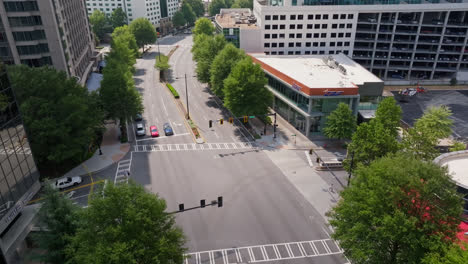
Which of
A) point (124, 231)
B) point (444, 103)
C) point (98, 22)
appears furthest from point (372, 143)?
point (98, 22)

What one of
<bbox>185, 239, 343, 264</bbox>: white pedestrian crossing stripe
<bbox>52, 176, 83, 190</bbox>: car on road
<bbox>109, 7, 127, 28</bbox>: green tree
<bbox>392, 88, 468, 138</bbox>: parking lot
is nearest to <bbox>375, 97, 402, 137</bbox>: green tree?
<bbox>185, 239, 343, 264</bbox>: white pedestrian crossing stripe

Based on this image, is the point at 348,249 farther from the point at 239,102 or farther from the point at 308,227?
the point at 239,102

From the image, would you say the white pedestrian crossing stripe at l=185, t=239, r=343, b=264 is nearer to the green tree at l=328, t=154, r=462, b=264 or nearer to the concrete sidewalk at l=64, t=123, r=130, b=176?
the green tree at l=328, t=154, r=462, b=264

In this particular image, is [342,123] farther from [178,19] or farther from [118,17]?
[178,19]

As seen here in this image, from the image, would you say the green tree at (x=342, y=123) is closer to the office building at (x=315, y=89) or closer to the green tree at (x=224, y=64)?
the office building at (x=315, y=89)

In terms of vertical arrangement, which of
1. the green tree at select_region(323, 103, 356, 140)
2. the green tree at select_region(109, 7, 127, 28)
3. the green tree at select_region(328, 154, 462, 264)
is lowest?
the green tree at select_region(323, 103, 356, 140)

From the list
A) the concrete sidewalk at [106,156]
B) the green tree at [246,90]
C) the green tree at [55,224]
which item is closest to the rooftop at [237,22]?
the green tree at [246,90]
